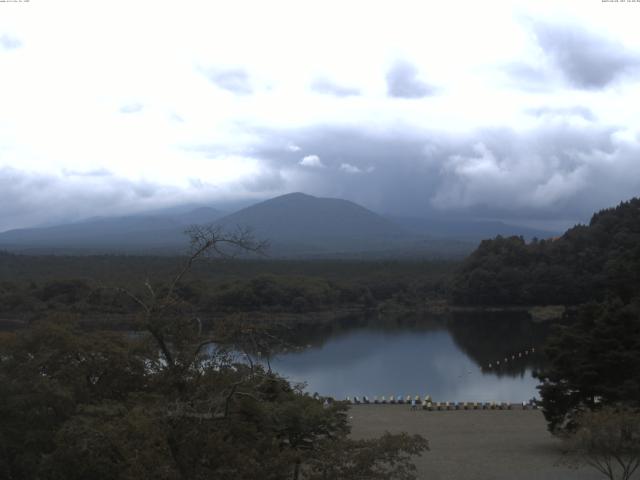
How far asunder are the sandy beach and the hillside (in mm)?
31266

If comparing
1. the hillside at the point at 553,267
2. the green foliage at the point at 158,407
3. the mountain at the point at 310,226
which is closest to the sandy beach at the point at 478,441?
the green foliage at the point at 158,407

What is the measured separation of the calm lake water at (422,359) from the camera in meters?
24.2

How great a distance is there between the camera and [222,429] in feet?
18.0

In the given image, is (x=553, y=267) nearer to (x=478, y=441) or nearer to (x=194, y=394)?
(x=478, y=441)

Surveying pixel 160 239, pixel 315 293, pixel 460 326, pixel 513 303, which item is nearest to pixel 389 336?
pixel 460 326

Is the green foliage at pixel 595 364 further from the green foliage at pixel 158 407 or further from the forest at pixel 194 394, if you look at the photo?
the green foliage at pixel 158 407

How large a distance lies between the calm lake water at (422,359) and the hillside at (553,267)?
16.6 feet

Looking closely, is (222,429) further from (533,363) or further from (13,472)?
(533,363)

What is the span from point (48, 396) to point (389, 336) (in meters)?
30.8

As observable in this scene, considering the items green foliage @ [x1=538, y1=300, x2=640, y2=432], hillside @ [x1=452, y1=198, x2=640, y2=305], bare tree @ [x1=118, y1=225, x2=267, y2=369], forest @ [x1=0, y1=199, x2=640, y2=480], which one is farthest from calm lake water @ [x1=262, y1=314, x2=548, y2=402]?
bare tree @ [x1=118, y1=225, x2=267, y2=369]

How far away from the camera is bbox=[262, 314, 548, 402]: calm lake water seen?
79.6ft

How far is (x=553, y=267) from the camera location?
48.6m

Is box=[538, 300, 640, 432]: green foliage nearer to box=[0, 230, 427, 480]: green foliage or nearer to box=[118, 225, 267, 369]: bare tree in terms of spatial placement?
Result: box=[0, 230, 427, 480]: green foliage

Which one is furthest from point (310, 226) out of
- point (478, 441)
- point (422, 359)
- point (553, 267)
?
point (478, 441)
